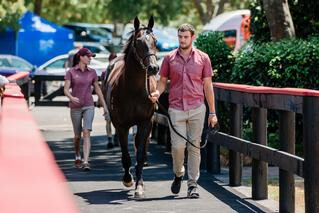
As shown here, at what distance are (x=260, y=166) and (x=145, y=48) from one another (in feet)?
5.92

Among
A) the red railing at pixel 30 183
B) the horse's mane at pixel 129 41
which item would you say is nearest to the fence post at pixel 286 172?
the horse's mane at pixel 129 41

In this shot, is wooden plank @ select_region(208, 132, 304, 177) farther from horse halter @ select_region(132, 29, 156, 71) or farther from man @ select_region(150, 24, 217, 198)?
horse halter @ select_region(132, 29, 156, 71)

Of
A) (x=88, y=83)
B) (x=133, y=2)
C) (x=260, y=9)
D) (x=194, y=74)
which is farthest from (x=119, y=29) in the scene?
(x=194, y=74)

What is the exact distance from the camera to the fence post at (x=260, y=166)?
9.33 m

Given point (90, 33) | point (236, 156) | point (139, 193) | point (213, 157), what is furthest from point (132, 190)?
point (90, 33)

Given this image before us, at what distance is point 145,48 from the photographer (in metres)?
9.62

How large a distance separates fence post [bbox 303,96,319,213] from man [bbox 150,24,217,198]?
7.72 feet

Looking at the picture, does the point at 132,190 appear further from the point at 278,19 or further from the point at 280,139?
the point at 278,19

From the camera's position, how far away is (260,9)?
16625 mm

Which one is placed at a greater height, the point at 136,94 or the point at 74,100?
the point at 136,94

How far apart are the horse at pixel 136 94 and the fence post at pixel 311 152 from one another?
2783 mm

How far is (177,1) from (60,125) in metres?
38.8

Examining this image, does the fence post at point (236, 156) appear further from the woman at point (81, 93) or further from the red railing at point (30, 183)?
the red railing at point (30, 183)

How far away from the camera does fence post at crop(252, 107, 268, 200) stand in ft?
30.6
